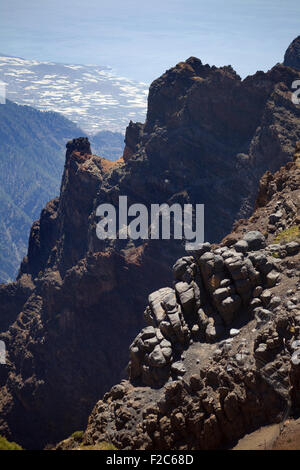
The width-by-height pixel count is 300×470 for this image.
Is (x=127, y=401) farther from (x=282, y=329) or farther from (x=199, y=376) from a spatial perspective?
(x=282, y=329)

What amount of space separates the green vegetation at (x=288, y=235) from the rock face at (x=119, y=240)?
6234cm

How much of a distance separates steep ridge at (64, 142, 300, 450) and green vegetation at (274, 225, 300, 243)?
103 millimetres

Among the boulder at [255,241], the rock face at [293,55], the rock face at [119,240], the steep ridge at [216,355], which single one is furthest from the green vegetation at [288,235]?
the rock face at [293,55]

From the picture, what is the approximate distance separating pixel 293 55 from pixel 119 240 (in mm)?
90310

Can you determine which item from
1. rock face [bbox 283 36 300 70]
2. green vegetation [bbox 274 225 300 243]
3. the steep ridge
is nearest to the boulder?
the steep ridge

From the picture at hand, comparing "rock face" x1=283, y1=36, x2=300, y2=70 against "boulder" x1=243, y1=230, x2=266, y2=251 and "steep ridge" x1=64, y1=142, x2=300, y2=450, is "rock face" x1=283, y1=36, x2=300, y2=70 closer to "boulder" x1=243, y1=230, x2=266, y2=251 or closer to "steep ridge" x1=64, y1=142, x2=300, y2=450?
"steep ridge" x1=64, y1=142, x2=300, y2=450

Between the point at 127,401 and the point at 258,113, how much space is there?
92.0 meters

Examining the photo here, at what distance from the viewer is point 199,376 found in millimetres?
26766

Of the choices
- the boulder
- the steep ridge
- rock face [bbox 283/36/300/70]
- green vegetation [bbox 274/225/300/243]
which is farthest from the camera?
rock face [bbox 283/36/300/70]

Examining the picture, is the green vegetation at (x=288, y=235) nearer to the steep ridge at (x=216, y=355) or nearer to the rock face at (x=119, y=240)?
the steep ridge at (x=216, y=355)

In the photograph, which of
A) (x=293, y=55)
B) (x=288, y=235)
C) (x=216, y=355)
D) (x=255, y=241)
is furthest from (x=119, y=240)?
(x=293, y=55)

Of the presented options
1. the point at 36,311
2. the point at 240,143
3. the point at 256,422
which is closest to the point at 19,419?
the point at 36,311

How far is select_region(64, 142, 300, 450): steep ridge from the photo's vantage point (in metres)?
24.7

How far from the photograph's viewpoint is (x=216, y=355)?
90.8ft
